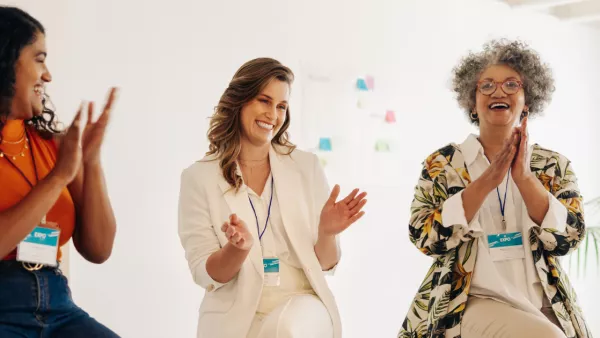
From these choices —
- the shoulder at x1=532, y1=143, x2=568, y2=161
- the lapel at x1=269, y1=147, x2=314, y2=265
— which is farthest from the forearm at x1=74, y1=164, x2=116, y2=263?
the shoulder at x1=532, y1=143, x2=568, y2=161

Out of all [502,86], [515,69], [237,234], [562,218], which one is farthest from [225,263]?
[515,69]

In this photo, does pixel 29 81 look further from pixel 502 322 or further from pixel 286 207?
pixel 502 322

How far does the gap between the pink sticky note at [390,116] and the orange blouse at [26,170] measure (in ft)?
11.3

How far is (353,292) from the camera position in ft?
16.9

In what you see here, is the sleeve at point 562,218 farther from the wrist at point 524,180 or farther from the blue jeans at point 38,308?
the blue jeans at point 38,308

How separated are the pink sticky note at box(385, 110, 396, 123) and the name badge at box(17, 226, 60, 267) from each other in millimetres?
3601

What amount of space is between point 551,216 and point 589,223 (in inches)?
174

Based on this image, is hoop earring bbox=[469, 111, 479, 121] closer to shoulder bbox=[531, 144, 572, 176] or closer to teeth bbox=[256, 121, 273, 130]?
shoulder bbox=[531, 144, 572, 176]

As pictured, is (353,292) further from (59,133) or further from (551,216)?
(59,133)

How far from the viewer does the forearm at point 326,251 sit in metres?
2.74

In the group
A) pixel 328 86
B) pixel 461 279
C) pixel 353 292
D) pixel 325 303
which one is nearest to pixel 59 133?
pixel 325 303

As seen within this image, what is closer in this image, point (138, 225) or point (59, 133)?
point (59, 133)

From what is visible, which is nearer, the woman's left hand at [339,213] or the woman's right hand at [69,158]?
the woman's right hand at [69,158]

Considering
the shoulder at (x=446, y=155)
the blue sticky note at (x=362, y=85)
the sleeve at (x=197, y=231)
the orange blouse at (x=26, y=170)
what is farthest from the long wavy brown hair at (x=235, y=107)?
the blue sticky note at (x=362, y=85)
